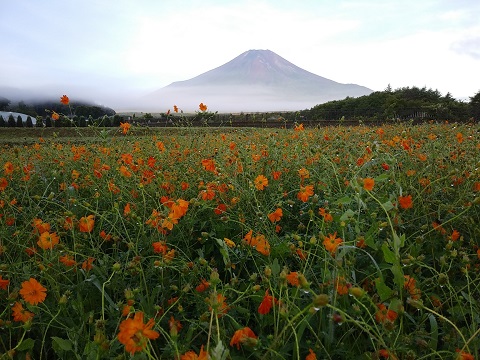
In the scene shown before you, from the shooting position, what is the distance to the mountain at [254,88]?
127188mm

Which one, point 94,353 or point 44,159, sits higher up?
point 44,159

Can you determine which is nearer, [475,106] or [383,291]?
[383,291]

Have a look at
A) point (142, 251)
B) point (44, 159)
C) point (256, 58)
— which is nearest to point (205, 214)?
point (142, 251)

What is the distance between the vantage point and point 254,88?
140 meters

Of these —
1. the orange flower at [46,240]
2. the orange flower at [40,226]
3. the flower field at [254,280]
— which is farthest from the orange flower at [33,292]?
the orange flower at [40,226]

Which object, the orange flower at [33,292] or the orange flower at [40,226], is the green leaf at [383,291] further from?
the orange flower at [40,226]

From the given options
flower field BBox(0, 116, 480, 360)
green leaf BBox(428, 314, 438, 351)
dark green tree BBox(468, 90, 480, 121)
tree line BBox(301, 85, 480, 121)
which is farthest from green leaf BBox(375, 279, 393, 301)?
dark green tree BBox(468, 90, 480, 121)

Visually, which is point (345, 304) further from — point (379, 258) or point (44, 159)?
point (44, 159)

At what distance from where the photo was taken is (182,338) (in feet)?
3.15

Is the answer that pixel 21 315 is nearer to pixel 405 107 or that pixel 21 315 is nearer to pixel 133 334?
pixel 133 334

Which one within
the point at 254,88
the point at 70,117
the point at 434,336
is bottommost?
the point at 434,336

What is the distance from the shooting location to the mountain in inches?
5007

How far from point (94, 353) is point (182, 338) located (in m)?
0.22

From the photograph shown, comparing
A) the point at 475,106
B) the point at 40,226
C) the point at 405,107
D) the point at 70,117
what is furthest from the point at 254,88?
the point at 40,226
